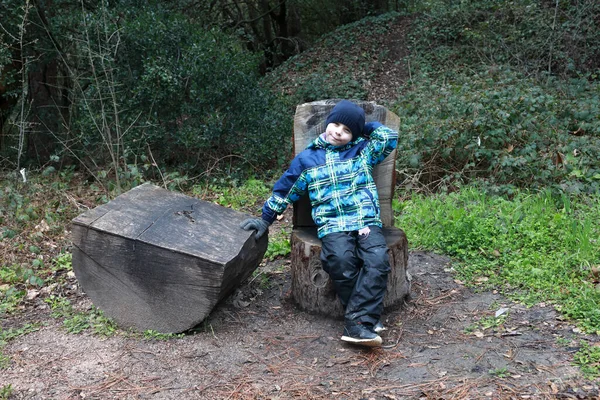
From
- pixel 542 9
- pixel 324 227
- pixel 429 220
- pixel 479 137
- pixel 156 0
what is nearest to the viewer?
pixel 324 227

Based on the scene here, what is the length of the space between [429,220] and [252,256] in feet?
7.07

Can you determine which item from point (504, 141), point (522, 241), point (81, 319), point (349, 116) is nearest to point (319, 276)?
point (349, 116)

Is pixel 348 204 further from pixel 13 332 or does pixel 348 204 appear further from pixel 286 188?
pixel 13 332

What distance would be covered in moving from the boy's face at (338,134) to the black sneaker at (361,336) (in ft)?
4.02

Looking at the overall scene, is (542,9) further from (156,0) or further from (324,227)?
(324,227)

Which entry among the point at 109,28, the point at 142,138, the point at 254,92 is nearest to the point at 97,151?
the point at 142,138

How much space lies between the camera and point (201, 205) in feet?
14.9

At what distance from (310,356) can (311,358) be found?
0.09 ft

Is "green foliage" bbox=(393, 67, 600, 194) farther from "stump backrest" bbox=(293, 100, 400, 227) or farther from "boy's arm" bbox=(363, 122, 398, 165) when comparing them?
"boy's arm" bbox=(363, 122, 398, 165)

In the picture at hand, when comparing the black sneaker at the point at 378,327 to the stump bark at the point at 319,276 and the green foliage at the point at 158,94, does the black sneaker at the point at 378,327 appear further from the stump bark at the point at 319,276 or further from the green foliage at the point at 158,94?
the green foliage at the point at 158,94

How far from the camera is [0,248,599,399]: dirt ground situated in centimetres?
349

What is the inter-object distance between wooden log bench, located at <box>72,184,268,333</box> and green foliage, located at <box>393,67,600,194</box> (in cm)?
332

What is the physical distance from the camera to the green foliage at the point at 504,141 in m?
6.41

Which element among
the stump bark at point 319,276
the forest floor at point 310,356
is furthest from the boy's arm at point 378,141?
the forest floor at point 310,356
